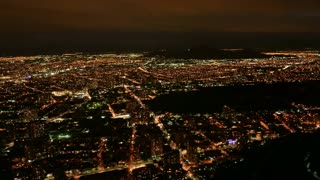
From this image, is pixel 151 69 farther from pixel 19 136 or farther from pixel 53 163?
pixel 53 163

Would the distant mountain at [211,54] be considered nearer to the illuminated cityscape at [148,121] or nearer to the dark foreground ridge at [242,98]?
the illuminated cityscape at [148,121]

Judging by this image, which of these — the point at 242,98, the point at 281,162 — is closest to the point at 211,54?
the point at 242,98

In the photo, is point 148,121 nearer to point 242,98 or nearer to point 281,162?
point 242,98

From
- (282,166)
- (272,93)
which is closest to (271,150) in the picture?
(282,166)

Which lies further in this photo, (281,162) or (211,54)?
(211,54)

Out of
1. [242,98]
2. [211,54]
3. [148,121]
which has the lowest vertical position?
[148,121]

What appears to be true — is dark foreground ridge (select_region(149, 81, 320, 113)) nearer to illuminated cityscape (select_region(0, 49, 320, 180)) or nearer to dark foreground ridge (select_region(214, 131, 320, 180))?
illuminated cityscape (select_region(0, 49, 320, 180))
